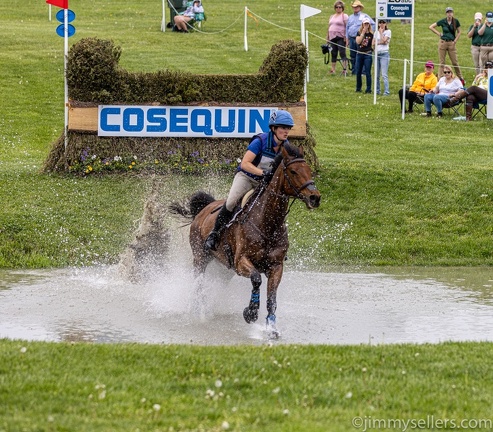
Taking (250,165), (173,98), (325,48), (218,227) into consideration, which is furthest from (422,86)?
(250,165)

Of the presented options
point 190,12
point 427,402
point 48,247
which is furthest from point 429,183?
point 190,12

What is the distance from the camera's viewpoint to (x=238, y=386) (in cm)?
781

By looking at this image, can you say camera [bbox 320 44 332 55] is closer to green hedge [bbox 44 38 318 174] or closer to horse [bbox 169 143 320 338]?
green hedge [bbox 44 38 318 174]

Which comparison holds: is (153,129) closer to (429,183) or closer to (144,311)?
(429,183)

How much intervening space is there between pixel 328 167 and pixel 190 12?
19.5 metres

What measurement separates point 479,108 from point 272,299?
16.3 metres

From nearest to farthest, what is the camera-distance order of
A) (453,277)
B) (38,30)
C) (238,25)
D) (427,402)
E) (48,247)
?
(427,402) → (453,277) → (48,247) → (38,30) → (238,25)

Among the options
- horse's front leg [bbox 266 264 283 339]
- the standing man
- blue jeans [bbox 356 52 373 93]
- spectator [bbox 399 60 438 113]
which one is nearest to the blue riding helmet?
horse's front leg [bbox 266 264 283 339]

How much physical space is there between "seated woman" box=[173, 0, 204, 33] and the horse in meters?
26.0

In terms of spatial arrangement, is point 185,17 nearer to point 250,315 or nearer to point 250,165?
point 250,165

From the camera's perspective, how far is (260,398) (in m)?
7.54

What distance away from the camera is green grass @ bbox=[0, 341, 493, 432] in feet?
22.9

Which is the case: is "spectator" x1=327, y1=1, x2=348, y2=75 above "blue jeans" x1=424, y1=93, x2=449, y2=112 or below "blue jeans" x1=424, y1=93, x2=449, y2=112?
above

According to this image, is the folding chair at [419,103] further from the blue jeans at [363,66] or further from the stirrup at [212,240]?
the stirrup at [212,240]
